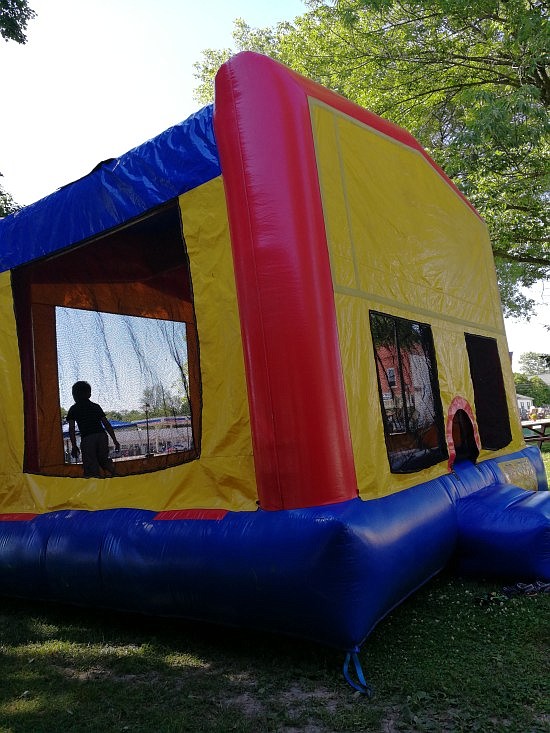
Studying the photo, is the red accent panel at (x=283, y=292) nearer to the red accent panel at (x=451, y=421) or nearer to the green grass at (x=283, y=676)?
the green grass at (x=283, y=676)

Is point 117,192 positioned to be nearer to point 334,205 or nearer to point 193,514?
point 334,205

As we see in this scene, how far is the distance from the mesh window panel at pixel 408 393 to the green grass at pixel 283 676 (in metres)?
0.96

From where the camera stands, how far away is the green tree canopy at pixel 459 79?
941 cm

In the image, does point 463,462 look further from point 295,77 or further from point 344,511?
point 295,77

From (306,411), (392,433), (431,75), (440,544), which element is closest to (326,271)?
(306,411)

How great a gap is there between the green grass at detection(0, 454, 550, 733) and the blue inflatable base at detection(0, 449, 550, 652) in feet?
0.61

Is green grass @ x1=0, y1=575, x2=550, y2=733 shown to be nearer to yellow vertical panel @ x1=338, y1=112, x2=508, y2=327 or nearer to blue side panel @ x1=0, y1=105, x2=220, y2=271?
yellow vertical panel @ x1=338, y1=112, x2=508, y2=327

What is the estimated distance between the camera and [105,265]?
498 cm

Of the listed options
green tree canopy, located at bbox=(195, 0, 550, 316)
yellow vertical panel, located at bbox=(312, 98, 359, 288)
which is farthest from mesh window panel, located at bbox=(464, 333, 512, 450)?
green tree canopy, located at bbox=(195, 0, 550, 316)

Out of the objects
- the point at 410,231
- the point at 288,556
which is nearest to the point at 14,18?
the point at 410,231

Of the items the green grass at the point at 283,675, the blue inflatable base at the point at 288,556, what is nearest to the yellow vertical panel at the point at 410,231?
the blue inflatable base at the point at 288,556

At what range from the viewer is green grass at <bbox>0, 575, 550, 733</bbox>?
8.73 feet

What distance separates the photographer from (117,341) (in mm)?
4707

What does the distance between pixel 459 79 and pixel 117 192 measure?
343 inches
